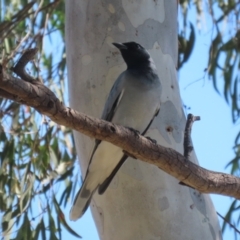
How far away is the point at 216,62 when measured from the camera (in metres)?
4.55

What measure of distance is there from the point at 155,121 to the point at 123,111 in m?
0.16

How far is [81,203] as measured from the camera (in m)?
2.59

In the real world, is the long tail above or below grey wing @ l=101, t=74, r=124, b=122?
below

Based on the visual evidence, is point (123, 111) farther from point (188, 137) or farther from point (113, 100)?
point (188, 137)

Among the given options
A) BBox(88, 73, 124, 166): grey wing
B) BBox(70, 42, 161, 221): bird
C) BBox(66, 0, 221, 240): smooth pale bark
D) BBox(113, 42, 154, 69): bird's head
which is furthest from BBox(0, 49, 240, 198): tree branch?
BBox(113, 42, 154, 69): bird's head

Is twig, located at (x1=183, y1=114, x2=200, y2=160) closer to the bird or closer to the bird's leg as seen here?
the bird's leg

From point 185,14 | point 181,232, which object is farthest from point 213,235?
point 185,14

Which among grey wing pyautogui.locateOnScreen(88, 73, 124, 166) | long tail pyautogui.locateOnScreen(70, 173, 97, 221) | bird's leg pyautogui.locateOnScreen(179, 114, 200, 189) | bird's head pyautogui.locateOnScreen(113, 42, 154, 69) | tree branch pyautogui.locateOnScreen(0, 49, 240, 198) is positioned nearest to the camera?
tree branch pyautogui.locateOnScreen(0, 49, 240, 198)

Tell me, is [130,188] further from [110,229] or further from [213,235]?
[213,235]

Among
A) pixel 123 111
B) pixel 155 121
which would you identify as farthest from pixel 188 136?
pixel 123 111

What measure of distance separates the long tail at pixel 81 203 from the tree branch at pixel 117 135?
0.56m

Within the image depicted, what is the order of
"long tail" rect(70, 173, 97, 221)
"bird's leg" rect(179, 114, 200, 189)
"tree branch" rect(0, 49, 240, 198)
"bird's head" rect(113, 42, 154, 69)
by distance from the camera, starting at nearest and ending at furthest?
"tree branch" rect(0, 49, 240, 198)
"bird's leg" rect(179, 114, 200, 189)
"long tail" rect(70, 173, 97, 221)
"bird's head" rect(113, 42, 154, 69)

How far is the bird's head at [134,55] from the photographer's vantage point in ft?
9.16

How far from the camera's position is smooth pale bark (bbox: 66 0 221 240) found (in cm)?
246
